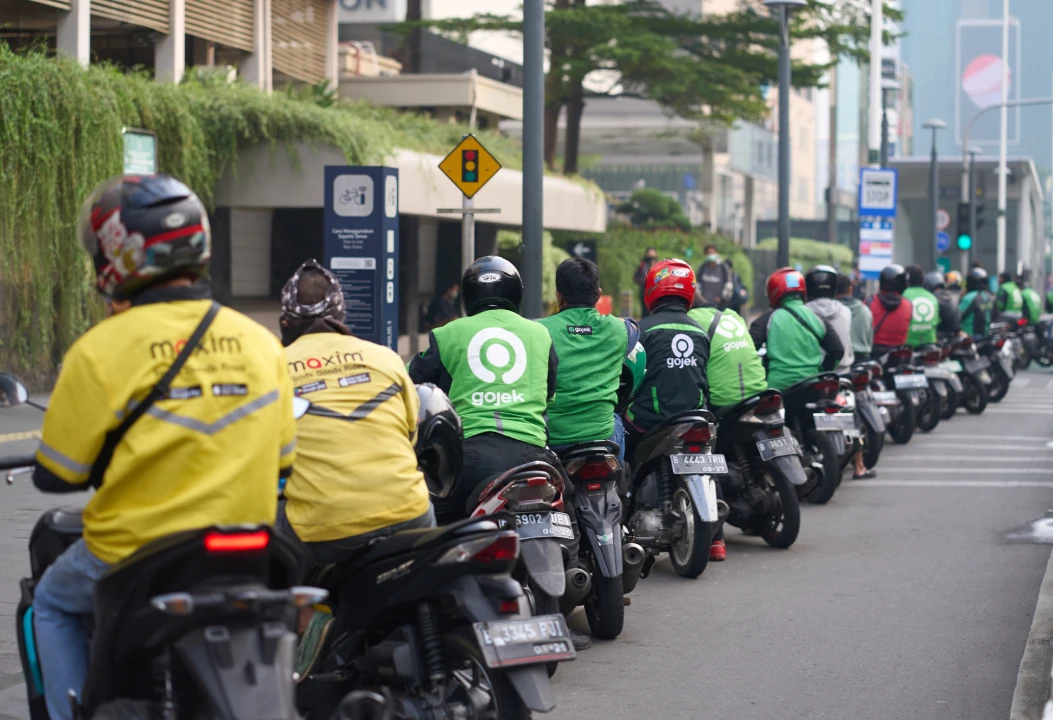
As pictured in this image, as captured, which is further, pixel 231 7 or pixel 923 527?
pixel 231 7

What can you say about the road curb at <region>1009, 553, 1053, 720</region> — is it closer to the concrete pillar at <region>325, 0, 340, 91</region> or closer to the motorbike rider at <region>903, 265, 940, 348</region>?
the motorbike rider at <region>903, 265, 940, 348</region>

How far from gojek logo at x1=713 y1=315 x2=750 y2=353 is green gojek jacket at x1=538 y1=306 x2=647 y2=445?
225cm

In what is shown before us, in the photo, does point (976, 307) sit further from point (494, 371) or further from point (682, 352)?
point (494, 371)

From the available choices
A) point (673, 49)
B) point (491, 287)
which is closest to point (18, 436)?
point (491, 287)

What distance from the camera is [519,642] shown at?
4363mm

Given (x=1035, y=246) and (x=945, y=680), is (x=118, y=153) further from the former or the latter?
(x=1035, y=246)

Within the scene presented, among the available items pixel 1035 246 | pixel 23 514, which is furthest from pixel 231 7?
pixel 1035 246

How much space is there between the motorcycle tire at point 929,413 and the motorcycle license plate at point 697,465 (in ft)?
30.1

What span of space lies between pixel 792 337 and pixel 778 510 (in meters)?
2.11

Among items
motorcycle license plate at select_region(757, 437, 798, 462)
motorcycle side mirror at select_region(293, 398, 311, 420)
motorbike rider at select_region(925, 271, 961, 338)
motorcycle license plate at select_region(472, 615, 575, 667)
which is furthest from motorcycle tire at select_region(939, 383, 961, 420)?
motorcycle side mirror at select_region(293, 398, 311, 420)

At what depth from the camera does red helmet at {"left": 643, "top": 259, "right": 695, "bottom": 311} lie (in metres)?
8.77

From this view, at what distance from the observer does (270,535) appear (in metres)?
3.61

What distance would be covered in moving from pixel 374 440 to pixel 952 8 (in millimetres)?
98101

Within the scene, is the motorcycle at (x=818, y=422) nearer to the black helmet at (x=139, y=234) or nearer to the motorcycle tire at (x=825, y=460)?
the motorcycle tire at (x=825, y=460)
